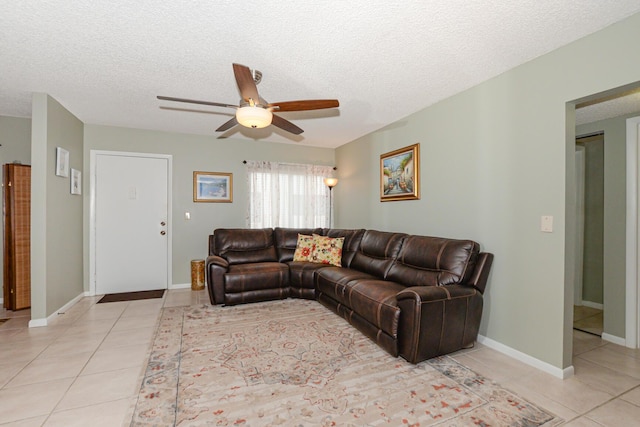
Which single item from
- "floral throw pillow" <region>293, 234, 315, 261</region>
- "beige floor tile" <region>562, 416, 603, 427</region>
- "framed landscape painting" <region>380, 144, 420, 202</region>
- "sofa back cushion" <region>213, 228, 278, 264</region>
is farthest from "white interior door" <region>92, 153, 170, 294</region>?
"beige floor tile" <region>562, 416, 603, 427</region>

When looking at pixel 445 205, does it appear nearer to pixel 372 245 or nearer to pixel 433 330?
pixel 372 245

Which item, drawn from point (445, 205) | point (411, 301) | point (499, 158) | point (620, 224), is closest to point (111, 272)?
point (411, 301)

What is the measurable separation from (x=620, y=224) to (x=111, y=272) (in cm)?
613

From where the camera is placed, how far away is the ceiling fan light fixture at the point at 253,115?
88.3 inches

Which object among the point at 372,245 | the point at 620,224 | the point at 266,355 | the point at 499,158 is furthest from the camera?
the point at 372,245

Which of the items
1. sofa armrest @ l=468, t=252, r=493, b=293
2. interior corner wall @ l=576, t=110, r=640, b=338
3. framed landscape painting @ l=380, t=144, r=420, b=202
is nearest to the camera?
sofa armrest @ l=468, t=252, r=493, b=293

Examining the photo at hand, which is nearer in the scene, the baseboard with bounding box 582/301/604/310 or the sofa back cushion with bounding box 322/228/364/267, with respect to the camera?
the baseboard with bounding box 582/301/604/310

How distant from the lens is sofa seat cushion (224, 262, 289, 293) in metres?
3.66

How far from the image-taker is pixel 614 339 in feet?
9.16

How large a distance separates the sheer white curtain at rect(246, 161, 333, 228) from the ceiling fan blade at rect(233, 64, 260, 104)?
9.37ft

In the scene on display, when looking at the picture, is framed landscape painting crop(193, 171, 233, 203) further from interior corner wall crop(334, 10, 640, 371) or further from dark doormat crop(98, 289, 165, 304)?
interior corner wall crop(334, 10, 640, 371)

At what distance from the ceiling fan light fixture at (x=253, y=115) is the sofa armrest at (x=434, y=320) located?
1727 mm

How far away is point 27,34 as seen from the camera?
206cm

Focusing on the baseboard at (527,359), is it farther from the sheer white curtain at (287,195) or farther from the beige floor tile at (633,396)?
the sheer white curtain at (287,195)
